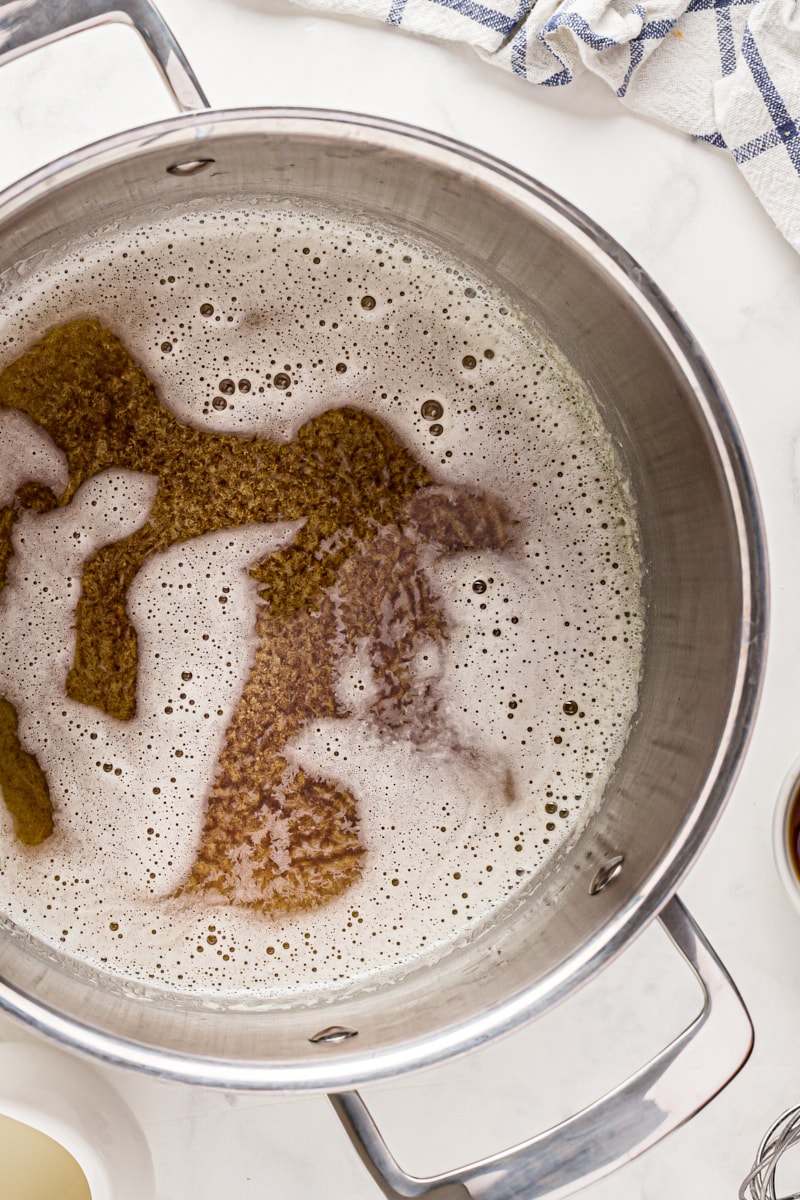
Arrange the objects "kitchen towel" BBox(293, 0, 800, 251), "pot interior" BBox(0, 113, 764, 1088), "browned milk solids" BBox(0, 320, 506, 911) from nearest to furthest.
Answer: "pot interior" BBox(0, 113, 764, 1088) → "kitchen towel" BBox(293, 0, 800, 251) → "browned milk solids" BBox(0, 320, 506, 911)

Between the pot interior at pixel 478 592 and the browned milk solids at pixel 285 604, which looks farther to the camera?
the browned milk solids at pixel 285 604

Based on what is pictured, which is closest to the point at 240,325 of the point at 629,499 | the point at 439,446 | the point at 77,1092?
the point at 439,446

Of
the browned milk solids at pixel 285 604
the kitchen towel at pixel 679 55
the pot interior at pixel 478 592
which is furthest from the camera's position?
the browned milk solids at pixel 285 604

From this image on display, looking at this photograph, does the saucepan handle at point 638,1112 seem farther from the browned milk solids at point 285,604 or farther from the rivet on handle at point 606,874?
the browned milk solids at point 285,604

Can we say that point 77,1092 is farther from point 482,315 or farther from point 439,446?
point 482,315

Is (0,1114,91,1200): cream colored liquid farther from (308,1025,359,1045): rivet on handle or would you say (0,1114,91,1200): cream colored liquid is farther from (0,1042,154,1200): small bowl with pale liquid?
(308,1025,359,1045): rivet on handle

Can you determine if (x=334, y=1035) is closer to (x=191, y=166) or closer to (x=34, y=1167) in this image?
(x=34, y=1167)

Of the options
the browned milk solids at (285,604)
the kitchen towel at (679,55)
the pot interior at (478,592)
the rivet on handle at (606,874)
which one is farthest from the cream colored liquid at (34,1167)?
the kitchen towel at (679,55)

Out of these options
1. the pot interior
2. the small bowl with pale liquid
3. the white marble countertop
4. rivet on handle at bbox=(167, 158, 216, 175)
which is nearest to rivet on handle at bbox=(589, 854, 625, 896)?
the pot interior
